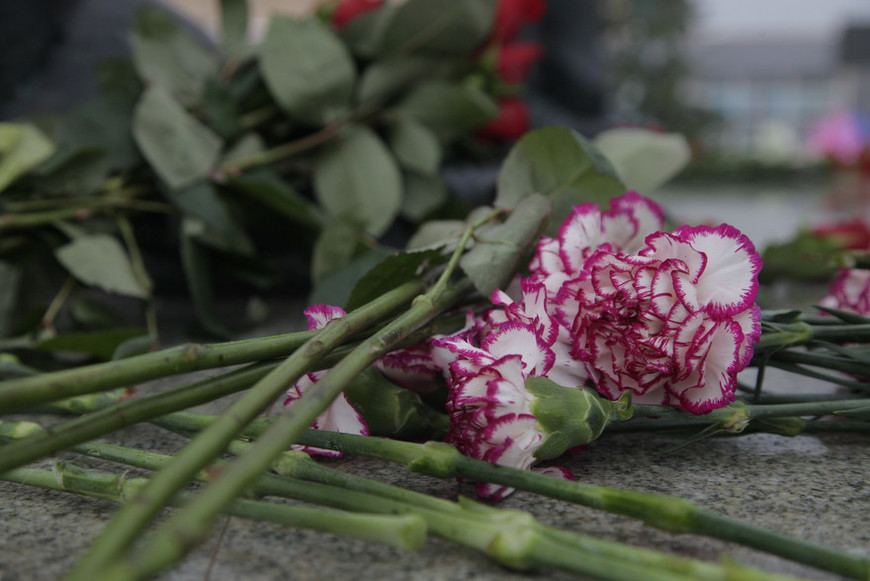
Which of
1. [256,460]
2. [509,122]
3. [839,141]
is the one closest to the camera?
[256,460]

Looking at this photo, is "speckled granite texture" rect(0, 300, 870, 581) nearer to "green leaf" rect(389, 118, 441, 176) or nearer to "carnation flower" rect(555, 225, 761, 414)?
"carnation flower" rect(555, 225, 761, 414)

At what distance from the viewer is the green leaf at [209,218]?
0.70 metres

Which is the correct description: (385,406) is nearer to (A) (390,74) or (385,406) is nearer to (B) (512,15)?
(A) (390,74)

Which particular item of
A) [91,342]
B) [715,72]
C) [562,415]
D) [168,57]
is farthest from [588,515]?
[715,72]

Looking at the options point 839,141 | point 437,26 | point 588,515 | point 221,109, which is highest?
point 839,141

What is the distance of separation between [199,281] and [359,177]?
192 mm

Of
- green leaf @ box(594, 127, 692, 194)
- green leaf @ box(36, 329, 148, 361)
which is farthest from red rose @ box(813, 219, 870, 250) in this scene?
green leaf @ box(36, 329, 148, 361)

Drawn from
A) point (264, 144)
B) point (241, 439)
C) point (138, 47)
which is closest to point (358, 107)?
point (264, 144)

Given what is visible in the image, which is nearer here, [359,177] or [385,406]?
[385,406]

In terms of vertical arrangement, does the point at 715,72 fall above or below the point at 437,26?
above

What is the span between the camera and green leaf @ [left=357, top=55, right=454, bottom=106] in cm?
79

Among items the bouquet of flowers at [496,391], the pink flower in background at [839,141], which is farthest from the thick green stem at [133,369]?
the pink flower in background at [839,141]

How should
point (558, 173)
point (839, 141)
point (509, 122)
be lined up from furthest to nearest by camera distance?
1. point (839, 141)
2. point (509, 122)
3. point (558, 173)

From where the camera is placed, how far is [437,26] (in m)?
0.76
